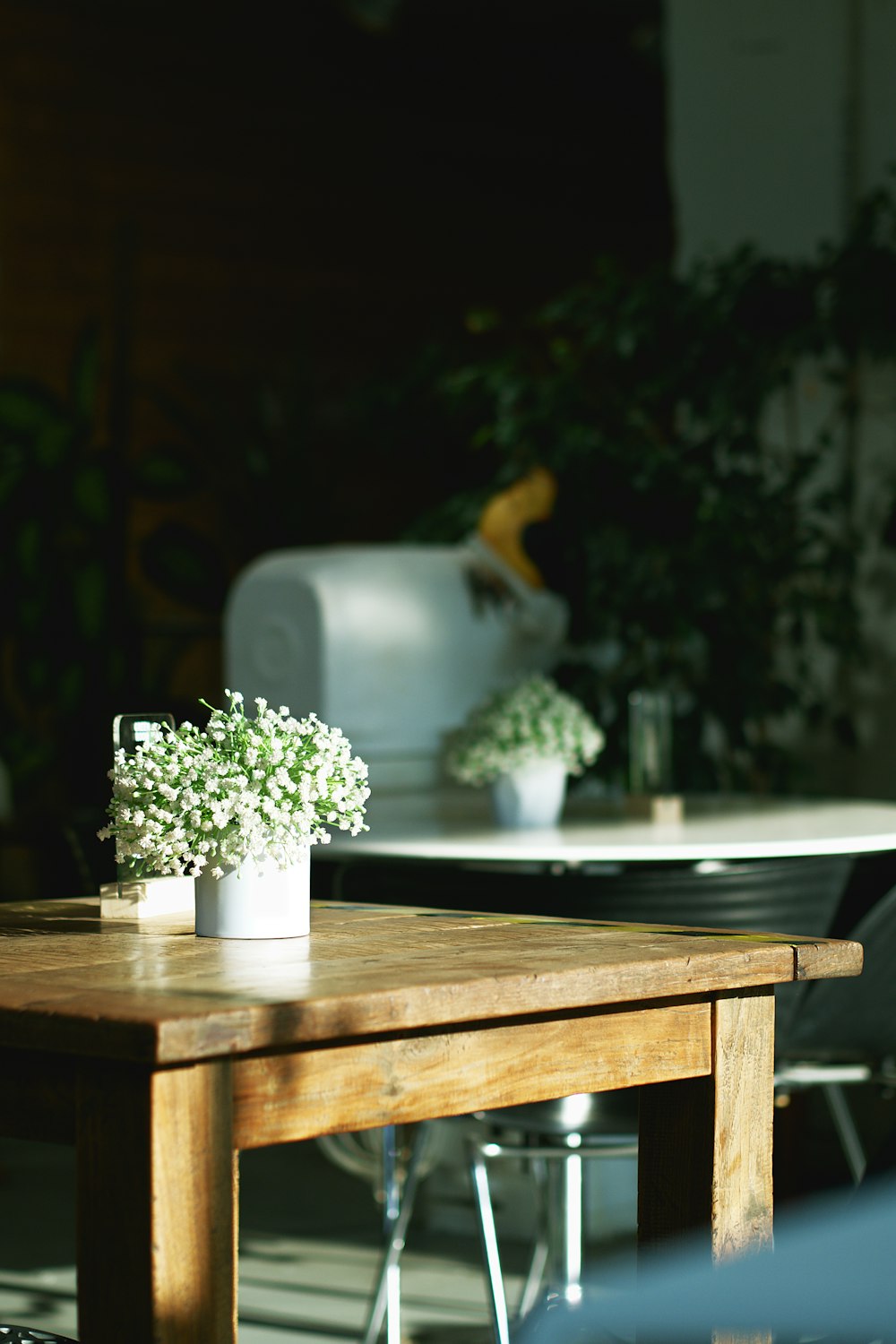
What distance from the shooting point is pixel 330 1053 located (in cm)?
154

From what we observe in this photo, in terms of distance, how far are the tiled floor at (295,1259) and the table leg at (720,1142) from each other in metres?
1.49

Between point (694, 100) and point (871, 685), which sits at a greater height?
point (694, 100)

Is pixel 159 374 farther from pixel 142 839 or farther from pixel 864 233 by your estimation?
pixel 142 839

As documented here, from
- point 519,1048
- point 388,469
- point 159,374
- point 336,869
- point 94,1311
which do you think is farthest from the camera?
point 388,469

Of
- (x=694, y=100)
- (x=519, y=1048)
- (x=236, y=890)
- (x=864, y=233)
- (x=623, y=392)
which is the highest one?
(x=694, y=100)

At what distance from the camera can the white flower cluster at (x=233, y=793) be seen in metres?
1.79

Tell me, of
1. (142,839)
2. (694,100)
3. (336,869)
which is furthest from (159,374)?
(142,839)

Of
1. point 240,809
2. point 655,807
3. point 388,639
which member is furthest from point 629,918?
point 388,639

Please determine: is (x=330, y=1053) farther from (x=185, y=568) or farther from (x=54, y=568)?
(x=185, y=568)

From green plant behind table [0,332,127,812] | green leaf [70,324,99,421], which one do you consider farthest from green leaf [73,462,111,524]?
green leaf [70,324,99,421]

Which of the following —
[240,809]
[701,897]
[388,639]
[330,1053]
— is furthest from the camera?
[388,639]

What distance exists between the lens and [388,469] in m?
8.54

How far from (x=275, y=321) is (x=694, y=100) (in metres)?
3.08

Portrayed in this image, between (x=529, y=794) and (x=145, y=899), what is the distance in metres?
1.35
